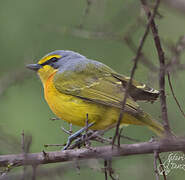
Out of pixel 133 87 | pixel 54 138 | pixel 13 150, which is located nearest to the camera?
pixel 13 150

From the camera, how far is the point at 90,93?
4.84 meters

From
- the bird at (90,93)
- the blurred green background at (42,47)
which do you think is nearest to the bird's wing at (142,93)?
the bird at (90,93)

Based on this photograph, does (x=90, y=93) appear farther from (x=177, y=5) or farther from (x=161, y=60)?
(x=161, y=60)

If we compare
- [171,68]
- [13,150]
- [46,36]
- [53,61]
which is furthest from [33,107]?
[171,68]

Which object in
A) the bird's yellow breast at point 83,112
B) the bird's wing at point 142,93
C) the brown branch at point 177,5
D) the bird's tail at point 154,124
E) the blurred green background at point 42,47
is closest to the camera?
the bird's tail at point 154,124

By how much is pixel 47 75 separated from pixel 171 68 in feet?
10.1

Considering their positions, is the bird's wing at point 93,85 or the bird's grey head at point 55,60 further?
the bird's grey head at point 55,60

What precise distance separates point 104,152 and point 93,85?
1.83 m

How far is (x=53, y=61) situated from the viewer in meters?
5.77

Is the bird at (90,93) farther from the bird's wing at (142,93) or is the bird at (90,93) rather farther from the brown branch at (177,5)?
the brown branch at (177,5)

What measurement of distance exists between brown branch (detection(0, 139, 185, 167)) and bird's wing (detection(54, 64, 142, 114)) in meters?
0.97

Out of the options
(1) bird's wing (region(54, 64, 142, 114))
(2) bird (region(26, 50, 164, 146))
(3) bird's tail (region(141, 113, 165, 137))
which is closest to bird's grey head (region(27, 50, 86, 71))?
(2) bird (region(26, 50, 164, 146))

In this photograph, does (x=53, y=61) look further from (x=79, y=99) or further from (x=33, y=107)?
(x=33, y=107)

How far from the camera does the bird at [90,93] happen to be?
14.1 feet
